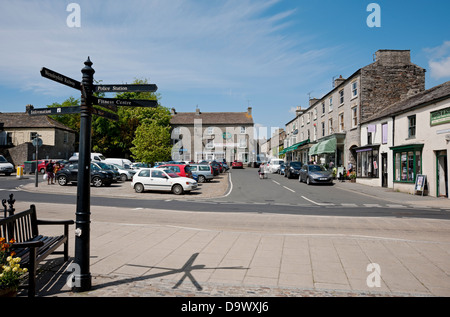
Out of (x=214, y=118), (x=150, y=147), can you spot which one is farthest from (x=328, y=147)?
(x=214, y=118)

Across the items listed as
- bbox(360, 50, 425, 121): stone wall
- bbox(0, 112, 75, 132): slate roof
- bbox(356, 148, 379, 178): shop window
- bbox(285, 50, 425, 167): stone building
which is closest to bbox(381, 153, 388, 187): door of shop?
bbox(356, 148, 379, 178): shop window

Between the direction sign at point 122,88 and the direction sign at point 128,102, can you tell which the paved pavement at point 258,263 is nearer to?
the direction sign at point 128,102

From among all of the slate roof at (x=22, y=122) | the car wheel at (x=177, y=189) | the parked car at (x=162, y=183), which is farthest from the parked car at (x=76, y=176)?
the slate roof at (x=22, y=122)

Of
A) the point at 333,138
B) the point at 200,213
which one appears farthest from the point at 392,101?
the point at 200,213

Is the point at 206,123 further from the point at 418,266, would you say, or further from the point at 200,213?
the point at 418,266

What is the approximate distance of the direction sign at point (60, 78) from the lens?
4.02 meters

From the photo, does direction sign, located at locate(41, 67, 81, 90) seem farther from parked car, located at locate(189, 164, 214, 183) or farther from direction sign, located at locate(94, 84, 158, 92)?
parked car, located at locate(189, 164, 214, 183)

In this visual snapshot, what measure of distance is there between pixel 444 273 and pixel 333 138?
29.4 metres

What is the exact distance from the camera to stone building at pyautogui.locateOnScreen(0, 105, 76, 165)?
42.7 metres

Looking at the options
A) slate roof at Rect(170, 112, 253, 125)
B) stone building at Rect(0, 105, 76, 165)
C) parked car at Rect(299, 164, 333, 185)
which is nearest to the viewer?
parked car at Rect(299, 164, 333, 185)

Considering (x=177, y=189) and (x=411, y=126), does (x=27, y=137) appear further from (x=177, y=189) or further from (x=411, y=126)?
(x=411, y=126)

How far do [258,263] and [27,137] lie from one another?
164 feet

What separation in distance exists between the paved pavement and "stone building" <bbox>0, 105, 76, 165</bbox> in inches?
1613

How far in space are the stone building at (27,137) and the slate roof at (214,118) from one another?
23.8 metres
